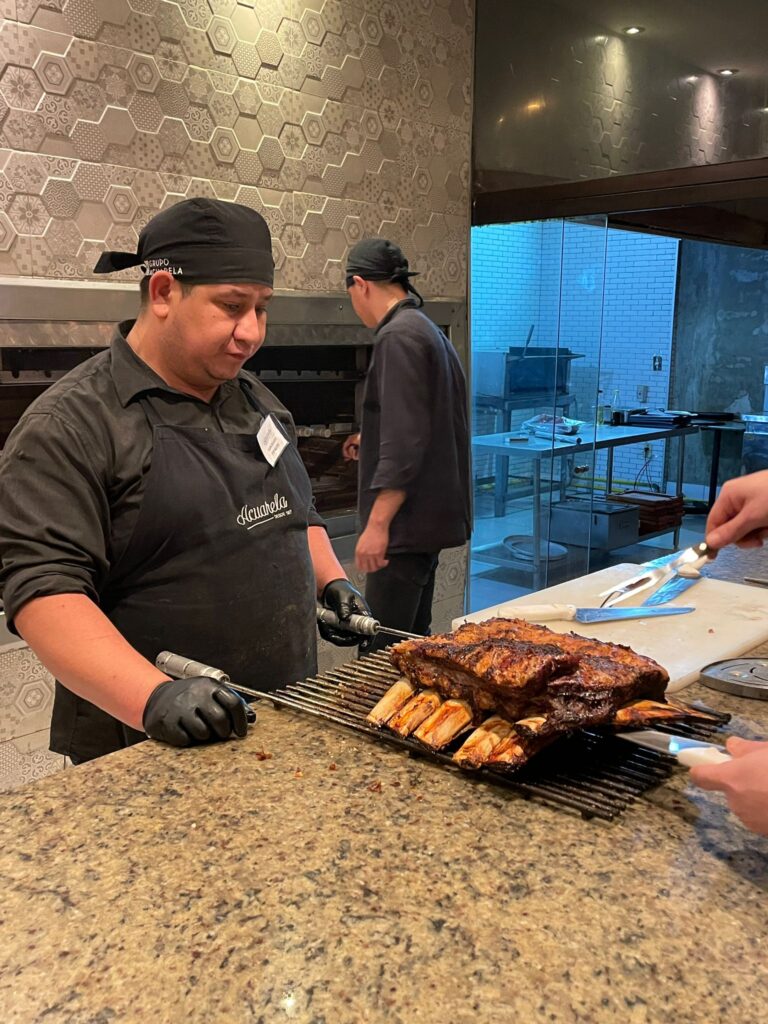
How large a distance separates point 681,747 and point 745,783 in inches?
7.7

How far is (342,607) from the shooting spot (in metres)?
2.09

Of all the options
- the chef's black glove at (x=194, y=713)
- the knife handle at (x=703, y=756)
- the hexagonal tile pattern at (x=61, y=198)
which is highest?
the hexagonal tile pattern at (x=61, y=198)

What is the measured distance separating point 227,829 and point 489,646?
0.50m

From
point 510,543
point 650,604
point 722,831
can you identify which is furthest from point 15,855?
point 510,543

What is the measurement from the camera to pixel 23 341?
9.82ft

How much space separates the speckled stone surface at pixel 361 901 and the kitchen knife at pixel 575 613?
798 mm

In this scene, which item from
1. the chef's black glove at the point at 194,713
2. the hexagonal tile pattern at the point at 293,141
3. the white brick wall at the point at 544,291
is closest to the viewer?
the chef's black glove at the point at 194,713

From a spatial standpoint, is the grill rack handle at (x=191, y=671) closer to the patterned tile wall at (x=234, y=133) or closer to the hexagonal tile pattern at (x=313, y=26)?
the patterned tile wall at (x=234, y=133)

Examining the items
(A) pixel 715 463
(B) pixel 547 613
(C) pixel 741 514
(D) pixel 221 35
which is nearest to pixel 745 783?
(C) pixel 741 514

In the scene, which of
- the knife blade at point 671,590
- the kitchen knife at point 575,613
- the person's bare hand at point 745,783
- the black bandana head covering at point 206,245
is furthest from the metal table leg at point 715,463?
the person's bare hand at point 745,783

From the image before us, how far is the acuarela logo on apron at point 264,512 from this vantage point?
75.5 inches

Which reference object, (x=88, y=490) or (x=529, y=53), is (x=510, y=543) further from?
(x=88, y=490)

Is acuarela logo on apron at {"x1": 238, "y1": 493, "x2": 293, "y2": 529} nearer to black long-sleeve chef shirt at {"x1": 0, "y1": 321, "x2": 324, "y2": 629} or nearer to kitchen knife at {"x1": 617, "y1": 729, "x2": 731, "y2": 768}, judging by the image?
black long-sleeve chef shirt at {"x1": 0, "y1": 321, "x2": 324, "y2": 629}

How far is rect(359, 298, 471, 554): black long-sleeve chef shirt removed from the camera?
11.1 ft
